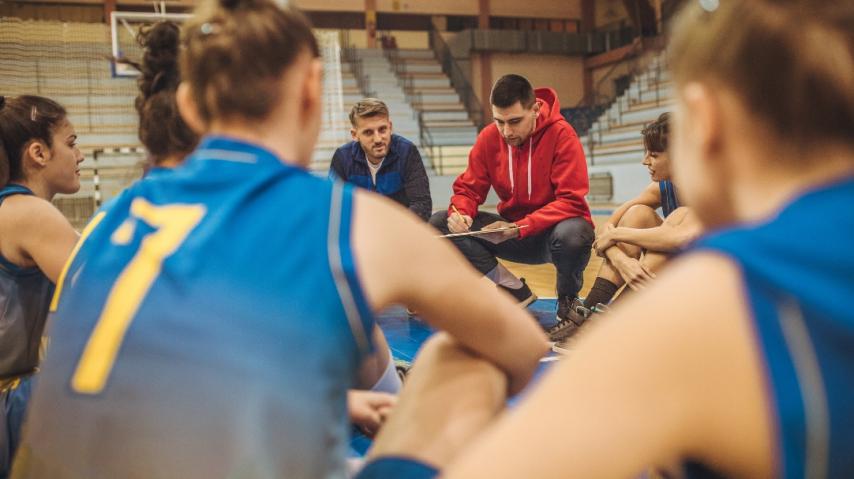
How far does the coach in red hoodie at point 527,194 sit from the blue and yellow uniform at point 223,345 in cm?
271

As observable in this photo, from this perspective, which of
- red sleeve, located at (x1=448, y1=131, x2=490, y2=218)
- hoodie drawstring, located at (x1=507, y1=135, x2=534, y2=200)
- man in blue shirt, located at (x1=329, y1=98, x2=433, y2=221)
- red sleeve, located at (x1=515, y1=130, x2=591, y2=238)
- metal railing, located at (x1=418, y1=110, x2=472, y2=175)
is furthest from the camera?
metal railing, located at (x1=418, y1=110, x2=472, y2=175)

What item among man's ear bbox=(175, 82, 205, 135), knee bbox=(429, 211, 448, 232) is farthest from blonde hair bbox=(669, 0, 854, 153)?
knee bbox=(429, 211, 448, 232)

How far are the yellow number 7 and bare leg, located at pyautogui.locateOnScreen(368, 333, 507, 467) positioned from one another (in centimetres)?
36

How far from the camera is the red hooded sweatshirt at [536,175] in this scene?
3613 millimetres

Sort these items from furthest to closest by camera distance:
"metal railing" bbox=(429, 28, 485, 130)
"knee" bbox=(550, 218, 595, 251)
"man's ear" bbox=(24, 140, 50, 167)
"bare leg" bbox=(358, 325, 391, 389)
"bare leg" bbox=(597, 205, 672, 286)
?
1. "metal railing" bbox=(429, 28, 485, 130)
2. "knee" bbox=(550, 218, 595, 251)
3. "bare leg" bbox=(597, 205, 672, 286)
4. "man's ear" bbox=(24, 140, 50, 167)
5. "bare leg" bbox=(358, 325, 391, 389)

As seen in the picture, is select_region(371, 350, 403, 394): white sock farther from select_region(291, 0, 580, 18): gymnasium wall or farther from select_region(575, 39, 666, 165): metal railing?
select_region(291, 0, 580, 18): gymnasium wall

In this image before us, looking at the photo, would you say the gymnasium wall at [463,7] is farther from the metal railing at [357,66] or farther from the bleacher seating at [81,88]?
the bleacher seating at [81,88]

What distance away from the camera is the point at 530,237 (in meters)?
3.73

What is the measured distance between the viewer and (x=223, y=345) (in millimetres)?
758

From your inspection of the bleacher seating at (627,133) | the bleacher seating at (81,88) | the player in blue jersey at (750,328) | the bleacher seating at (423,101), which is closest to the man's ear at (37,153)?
the player in blue jersey at (750,328)

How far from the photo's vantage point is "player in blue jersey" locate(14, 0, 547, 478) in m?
0.76

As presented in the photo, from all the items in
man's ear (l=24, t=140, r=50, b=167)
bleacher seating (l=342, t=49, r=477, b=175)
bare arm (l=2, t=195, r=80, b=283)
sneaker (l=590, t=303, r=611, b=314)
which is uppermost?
bleacher seating (l=342, t=49, r=477, b=175)

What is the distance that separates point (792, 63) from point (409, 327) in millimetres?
3180

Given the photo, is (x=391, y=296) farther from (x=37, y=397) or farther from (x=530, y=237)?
(x=530, y=237)
